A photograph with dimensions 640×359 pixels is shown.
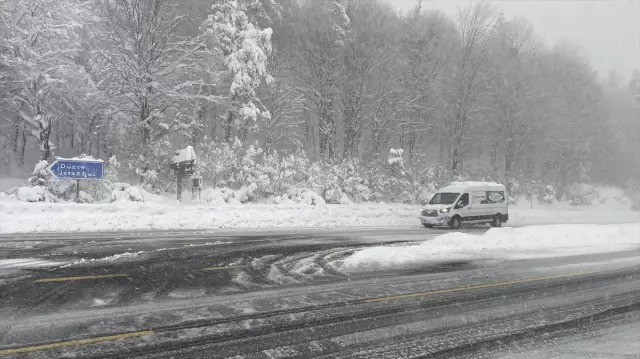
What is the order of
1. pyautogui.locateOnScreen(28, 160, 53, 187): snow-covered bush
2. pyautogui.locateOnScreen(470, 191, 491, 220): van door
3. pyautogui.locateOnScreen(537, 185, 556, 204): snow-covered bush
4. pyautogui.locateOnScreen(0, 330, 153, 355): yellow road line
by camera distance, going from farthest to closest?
1. pyautogui.locateOnScreen(537, 185, 556, 204): snow-covered bush
2. pyautogui.locateOnScreen(470, 191, 491, 220): van door
3. pyautogui.locateOnScreen(28, 160, 53, 187): snow-covered bush
4. pyautogui.locateOnScreen(0, 330, 153, 355): yellow road line

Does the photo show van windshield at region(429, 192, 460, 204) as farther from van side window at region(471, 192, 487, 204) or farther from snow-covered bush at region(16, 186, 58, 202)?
snow-covered bush at region(16, 186, 58, 202)

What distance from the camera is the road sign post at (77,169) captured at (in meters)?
20.0

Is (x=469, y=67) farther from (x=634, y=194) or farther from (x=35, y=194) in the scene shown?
(x=35, y=194)

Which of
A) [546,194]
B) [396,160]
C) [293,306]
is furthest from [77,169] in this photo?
[546,194]

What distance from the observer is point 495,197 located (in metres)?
25.0

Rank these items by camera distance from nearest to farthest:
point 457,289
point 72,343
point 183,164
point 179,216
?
point 72,343 → point 457,289 → point 179,216 → point 183,164

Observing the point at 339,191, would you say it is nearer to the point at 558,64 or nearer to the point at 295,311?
the point at 295,311

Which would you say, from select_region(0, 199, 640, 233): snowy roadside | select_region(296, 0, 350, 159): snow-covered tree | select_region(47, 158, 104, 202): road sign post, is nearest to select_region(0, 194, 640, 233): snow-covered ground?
select_region(0, 199, 640, 233): snowy roadside

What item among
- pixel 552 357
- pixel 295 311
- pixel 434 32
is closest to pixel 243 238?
pixel 295 311

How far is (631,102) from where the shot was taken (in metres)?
79.6

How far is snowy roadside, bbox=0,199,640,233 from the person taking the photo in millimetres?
16769

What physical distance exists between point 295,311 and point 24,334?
3.27m

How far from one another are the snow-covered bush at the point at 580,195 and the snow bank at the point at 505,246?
29223 mm

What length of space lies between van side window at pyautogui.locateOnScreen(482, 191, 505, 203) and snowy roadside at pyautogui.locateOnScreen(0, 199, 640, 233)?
4.13 meters
